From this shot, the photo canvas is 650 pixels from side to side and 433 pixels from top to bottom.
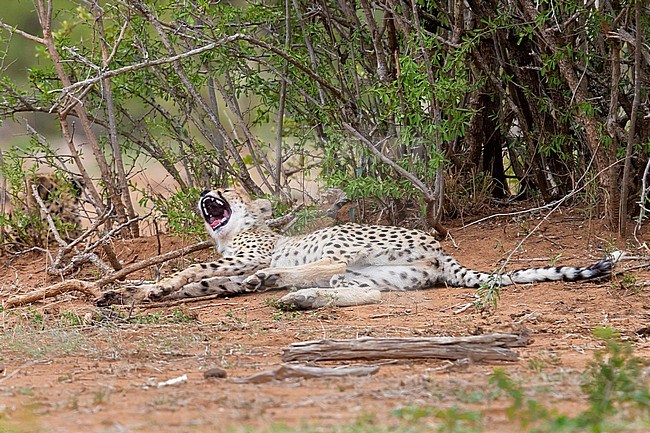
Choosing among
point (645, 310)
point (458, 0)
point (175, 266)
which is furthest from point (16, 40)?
point (645, 310)

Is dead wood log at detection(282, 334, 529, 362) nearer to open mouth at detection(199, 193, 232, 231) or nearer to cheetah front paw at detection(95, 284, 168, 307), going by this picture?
cheetah front paw at detection(95, 284, 168, 307)

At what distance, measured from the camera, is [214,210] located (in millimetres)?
7102

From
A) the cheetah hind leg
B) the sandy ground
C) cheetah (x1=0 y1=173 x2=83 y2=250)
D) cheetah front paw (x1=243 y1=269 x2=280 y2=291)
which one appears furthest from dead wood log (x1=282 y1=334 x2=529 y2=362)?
cheetah (x1=0 y1=173 x2=83 y2=250)

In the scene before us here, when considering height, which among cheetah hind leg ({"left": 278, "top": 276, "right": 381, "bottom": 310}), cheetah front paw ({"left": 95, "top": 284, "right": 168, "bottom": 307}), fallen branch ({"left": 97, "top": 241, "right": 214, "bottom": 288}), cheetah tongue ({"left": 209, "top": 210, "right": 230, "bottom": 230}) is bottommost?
cheetah hind leg ({"left": 278, "top": 276, "right": 381, "bottom": 310})

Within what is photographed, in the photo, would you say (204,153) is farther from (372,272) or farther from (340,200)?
(372,272)

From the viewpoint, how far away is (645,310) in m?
4.78

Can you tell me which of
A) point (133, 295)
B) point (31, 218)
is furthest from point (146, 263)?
point (31, 218)

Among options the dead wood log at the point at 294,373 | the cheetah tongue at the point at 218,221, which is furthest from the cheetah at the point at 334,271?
the dead wood log at the point at 294,373

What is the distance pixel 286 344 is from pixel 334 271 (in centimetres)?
167

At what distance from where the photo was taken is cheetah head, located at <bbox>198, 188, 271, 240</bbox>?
7020 millimetres

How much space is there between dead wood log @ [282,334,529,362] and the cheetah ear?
3.52 meters

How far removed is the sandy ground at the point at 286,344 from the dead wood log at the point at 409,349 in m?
0.04

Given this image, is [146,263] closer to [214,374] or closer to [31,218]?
[31,218]

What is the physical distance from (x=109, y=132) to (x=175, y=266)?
5.38 ft
